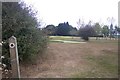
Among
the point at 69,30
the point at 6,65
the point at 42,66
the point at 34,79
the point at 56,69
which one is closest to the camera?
the point at 34,79

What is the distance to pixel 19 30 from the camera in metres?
6.61

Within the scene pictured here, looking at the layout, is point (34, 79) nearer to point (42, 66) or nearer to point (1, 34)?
point (42, 66)

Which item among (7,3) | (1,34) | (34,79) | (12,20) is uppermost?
(7,3)

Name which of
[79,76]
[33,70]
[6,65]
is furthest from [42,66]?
[79,76]

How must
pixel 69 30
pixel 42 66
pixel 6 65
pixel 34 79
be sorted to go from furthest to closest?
pixel 69 30 → pixel 42 66 → pixel 6 65 → pixel 34 79

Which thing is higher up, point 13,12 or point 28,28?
point 13,12

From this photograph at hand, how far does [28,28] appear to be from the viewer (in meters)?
6.88

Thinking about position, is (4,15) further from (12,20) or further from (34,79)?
(34,79)

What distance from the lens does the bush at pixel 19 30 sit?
249 inches


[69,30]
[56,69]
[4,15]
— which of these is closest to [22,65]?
[56,69]

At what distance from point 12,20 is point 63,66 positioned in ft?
7.07

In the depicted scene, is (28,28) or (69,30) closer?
(28,28)

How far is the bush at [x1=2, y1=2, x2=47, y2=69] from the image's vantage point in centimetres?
632

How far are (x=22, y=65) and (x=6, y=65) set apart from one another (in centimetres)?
77
